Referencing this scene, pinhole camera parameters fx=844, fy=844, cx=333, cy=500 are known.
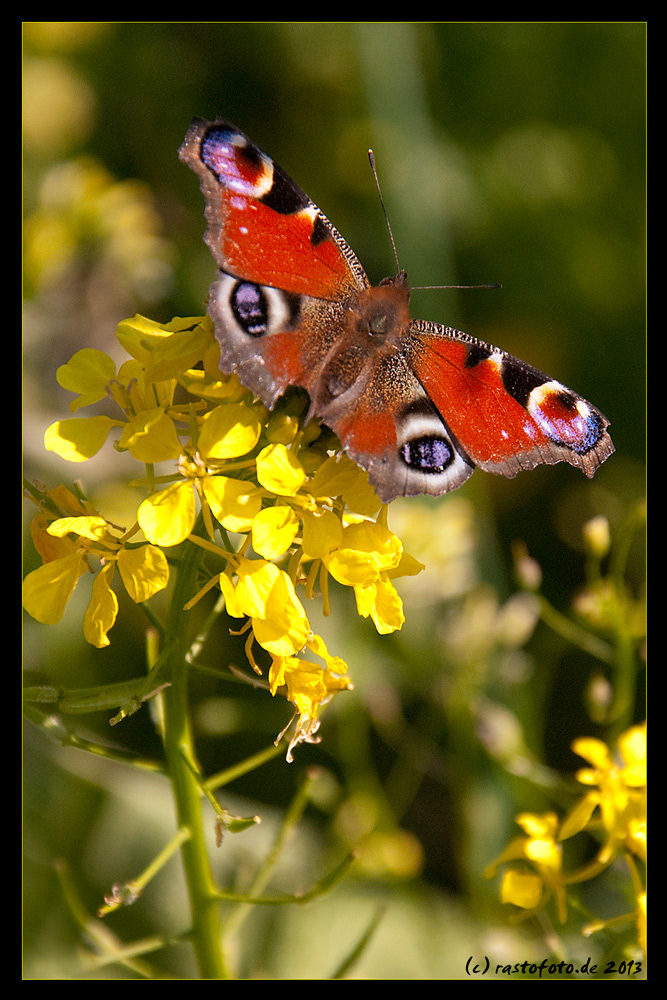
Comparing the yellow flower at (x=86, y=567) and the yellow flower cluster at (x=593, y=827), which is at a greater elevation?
the yellow flower at (x=86, y=567)

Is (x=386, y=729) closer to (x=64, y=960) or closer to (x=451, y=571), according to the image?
(x=451, y=571)

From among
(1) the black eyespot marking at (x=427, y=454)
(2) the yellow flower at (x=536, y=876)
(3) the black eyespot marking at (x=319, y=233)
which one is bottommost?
(2) the yellow flower at (x=536, y=876)

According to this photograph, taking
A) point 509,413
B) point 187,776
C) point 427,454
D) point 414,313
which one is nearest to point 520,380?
point 509,413

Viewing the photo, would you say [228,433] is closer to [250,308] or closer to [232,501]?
[232,501]

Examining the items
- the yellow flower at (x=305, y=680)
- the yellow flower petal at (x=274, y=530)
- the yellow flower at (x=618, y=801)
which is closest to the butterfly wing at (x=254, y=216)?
the yellow flower petal at (x=274, y=530)

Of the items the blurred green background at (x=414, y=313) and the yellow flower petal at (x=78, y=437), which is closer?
the yellow flower petal at (x=78, y=437)

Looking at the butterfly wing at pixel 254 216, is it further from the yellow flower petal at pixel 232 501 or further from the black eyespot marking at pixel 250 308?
the yellow flower petal at pixel 232 501

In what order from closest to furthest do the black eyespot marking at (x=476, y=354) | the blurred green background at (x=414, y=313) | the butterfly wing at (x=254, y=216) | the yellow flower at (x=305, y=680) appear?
the yellow flower at (x=305, y=680) < the butterfly wing at (x=254, y=216) < the black eyespot marking at (x=476, y=354) < the blurred green background at (x=414, y=313)

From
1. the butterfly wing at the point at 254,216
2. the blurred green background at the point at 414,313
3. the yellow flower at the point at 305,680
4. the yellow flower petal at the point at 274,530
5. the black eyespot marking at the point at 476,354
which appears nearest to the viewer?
the yellow flower petal at the point at 274,530

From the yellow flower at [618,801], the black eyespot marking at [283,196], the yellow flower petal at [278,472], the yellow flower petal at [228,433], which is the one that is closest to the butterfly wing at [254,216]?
the black eyespot marking at [283,196]
